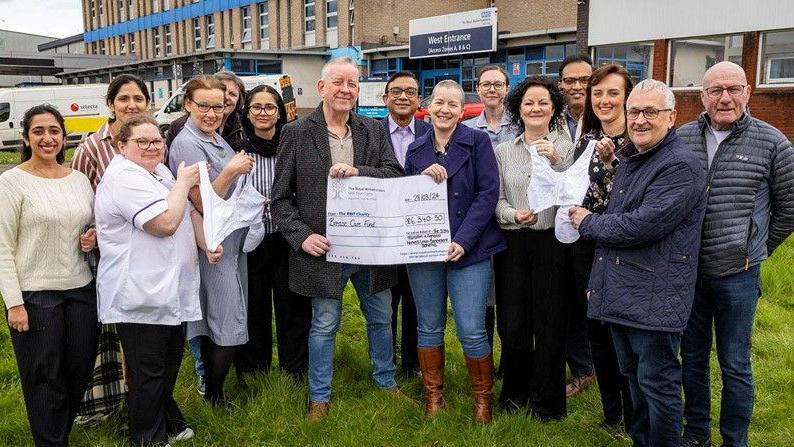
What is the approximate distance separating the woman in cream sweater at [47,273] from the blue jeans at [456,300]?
196 centimetres

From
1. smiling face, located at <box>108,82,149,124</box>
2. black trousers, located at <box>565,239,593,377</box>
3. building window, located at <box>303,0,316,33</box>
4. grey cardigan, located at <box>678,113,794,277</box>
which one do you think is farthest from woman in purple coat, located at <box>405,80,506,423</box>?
building window, located at <box>303,0,316,33</box>

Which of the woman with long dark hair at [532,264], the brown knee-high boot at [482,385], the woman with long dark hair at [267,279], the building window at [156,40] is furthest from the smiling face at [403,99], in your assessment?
the building window at [156,40]

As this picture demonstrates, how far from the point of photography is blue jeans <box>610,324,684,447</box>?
3293 mm

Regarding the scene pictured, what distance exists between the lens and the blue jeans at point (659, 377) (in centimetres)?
329

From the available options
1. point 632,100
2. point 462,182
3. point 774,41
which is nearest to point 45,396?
point 462,182

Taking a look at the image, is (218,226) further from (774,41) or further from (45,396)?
(774,41)

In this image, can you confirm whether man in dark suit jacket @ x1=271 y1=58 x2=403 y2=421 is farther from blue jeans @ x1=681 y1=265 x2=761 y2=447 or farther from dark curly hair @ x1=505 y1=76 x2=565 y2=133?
blue jeans @ x1=681 y1=265 x2=761 y2=447

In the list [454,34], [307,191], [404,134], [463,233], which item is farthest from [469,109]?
[463,233]

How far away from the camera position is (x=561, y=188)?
3.74 meters

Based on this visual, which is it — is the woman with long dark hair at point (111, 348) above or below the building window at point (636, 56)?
below

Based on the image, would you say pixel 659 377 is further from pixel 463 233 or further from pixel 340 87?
pixel 340 87

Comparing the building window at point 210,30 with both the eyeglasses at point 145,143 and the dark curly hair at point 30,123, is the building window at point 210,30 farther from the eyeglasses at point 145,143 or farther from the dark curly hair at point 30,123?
the eyeglasses at point 145,143

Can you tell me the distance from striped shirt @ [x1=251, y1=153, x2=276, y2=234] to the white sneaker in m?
1.41

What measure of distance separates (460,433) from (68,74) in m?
62.1
